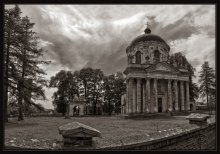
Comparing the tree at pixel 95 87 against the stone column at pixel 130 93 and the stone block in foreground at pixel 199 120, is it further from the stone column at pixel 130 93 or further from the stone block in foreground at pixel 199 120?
the stone block in foreground at pixel 199 120

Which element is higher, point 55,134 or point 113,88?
point 113,88

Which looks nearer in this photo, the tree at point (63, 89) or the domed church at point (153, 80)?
the domed church at point (153, 80)

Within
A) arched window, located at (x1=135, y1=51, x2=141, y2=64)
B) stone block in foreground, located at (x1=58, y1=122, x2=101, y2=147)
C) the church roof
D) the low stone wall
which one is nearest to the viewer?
stone block in foreground, located at (x1=58, y1=122, x2=101, y2=147)

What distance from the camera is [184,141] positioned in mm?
9102

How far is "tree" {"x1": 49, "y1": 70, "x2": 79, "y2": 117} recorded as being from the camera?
169 feet

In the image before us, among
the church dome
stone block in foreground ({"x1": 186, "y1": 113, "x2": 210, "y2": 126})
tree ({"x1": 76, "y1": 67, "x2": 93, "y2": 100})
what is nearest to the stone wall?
stone block in foreground ({"x1": 186, "y1": 113, "x2": 210, "y2": 126})

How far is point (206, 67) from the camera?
39125 mm

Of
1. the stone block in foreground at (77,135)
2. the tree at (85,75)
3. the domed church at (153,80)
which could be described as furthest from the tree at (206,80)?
the stone block in foreground at (77,135)

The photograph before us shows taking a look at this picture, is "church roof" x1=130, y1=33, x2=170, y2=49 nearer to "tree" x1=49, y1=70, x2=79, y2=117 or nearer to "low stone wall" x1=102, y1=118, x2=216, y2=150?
"tree" x1=49, y1=70, x2=79, y2=117

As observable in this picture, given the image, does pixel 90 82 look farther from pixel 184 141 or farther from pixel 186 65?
pixel 184 141

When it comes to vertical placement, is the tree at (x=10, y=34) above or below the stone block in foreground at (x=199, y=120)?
above

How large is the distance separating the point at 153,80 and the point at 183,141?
32032mm

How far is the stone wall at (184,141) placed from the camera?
24.0 feet

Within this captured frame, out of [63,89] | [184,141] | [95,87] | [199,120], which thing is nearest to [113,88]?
[95,87]
